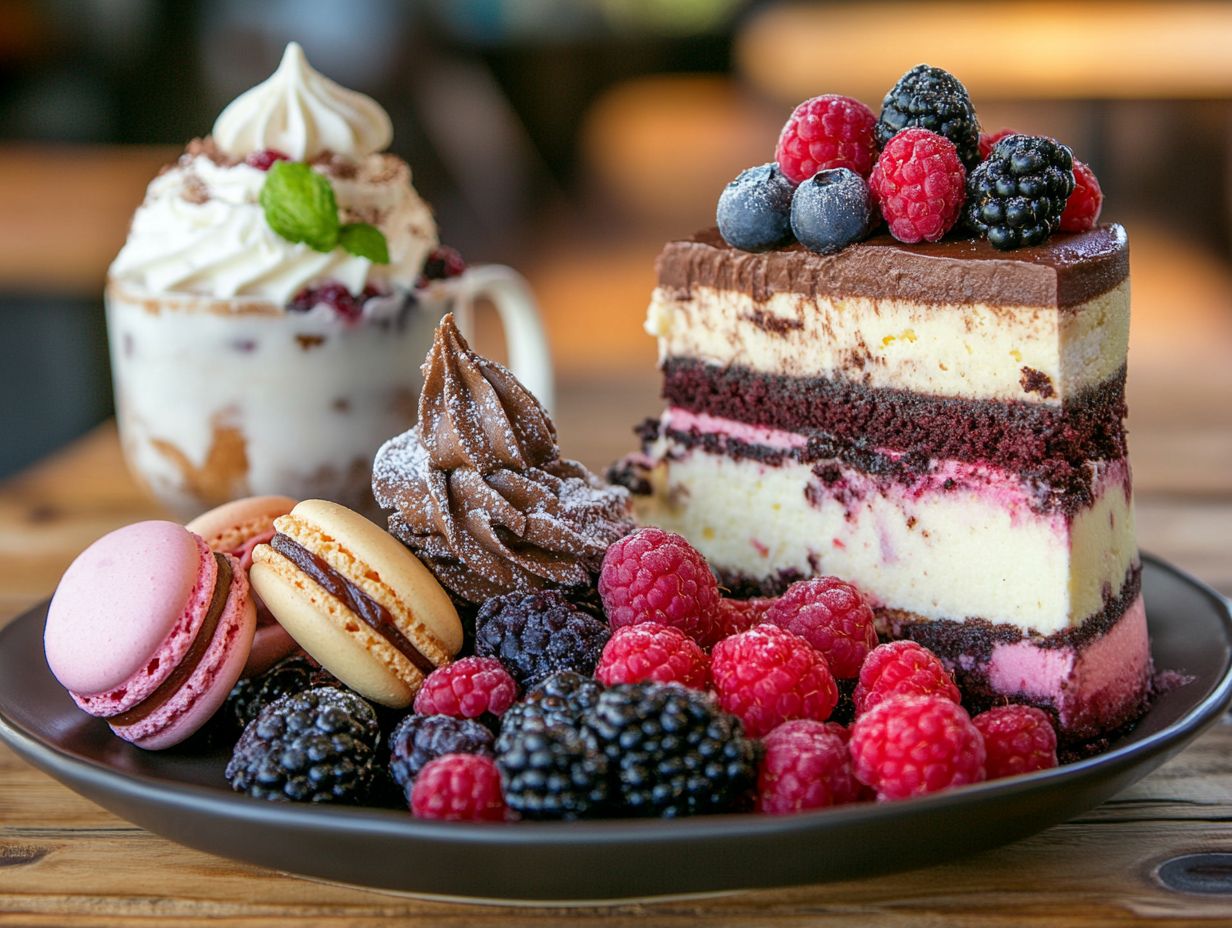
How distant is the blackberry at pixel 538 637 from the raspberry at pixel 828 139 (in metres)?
0.69

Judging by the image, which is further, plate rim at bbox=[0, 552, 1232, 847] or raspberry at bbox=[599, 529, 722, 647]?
raspberry at bbox=[599, 529, 722, 647]

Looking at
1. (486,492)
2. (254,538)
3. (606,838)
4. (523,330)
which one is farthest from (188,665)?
(523,330)

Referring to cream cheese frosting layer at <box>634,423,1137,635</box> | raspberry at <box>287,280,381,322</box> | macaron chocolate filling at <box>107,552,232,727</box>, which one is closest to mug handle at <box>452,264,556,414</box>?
raspberry at <box>287,280,381,322</box>

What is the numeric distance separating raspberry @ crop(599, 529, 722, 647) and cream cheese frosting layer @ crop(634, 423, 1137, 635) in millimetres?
272

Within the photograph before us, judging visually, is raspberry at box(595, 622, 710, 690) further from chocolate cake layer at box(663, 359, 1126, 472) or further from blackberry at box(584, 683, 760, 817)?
chocolate cake layer at box(663, 359, 1126, 472)

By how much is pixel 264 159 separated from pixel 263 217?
0.12 m

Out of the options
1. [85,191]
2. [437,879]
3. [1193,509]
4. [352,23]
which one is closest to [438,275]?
[437,879]

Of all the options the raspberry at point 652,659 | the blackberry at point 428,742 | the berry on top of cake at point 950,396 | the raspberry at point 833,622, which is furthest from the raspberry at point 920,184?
the blackberry at point 428,742

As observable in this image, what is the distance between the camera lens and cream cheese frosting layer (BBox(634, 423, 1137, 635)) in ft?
5.51

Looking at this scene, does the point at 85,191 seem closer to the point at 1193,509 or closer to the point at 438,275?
the point at 438,275

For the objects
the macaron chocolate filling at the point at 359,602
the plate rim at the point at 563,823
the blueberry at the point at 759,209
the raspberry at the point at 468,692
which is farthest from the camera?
the blueberry at the point at 759,209

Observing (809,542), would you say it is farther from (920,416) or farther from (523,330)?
(523,330)

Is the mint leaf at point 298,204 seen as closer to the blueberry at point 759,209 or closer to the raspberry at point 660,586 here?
the blueberry at point 759,209

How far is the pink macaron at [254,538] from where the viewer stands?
5.66 ft
